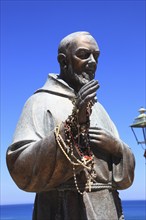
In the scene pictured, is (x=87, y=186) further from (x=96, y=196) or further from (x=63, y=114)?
(x=63, y=114)

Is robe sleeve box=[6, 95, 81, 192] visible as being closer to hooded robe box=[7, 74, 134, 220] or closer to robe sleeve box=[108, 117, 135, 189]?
hooded robe box=[7, 74, 134, 220]

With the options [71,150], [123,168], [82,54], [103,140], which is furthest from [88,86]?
[123,168]

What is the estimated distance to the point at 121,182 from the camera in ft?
20.4

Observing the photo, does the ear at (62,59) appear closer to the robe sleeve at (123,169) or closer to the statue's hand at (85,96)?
the statue's hand at (85,96)

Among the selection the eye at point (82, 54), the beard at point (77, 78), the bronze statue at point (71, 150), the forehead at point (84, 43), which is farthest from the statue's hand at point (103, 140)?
the forehead at point (84, 43)

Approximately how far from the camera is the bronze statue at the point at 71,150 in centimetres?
568

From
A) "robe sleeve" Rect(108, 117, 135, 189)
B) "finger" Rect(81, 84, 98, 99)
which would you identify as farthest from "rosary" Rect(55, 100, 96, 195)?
"robe sleeve" Rect(108, 117, 135, 189)

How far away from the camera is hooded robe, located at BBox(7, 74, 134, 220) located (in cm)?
573

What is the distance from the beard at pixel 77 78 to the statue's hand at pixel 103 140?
0.56 m

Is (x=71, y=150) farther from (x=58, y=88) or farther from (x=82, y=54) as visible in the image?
(x=82, y=54)

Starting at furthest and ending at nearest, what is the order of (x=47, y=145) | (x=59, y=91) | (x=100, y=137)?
1. (x=59, y=91)
2. (x=100, y=137)
3. (x=47, y=145)

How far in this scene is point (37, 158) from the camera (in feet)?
18.8

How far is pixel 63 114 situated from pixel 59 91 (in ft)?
1.23

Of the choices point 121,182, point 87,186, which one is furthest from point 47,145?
point 121,182
